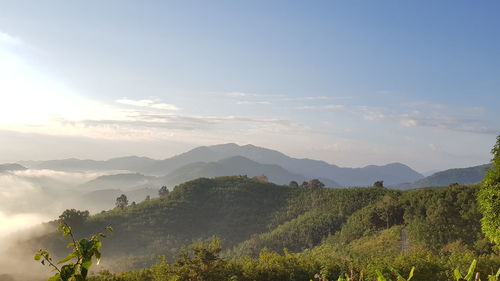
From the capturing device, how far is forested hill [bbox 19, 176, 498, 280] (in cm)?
5409

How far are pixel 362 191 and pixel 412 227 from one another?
49.5 metres

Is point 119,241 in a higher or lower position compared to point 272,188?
lower

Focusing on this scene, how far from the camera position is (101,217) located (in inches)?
5281

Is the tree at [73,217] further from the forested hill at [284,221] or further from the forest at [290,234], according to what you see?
the forested hill at [284,221]

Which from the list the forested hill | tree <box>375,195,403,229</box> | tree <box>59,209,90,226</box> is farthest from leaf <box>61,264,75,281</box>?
tree <box>59,209,90,226</box>

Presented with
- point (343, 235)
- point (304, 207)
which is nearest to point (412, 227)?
point (343, 235)

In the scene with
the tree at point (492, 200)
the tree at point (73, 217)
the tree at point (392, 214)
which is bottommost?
the tree at point (73, 217)

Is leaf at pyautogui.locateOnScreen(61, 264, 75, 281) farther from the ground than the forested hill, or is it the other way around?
leaf at pyautogui.locateOnScreen(61, 264, 75, 281)

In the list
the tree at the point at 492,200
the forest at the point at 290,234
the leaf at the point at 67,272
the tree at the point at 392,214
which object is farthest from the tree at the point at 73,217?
the leaf at the point at 67,272

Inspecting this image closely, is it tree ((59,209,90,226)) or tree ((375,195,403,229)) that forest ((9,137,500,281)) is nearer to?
tree ((375,195,403,229))

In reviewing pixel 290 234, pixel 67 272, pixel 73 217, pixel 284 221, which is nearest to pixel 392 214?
pixel 290 234

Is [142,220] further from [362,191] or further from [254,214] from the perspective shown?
[362,191]

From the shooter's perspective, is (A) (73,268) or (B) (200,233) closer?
(A) (73,268)

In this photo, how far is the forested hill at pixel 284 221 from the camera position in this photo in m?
54.1
